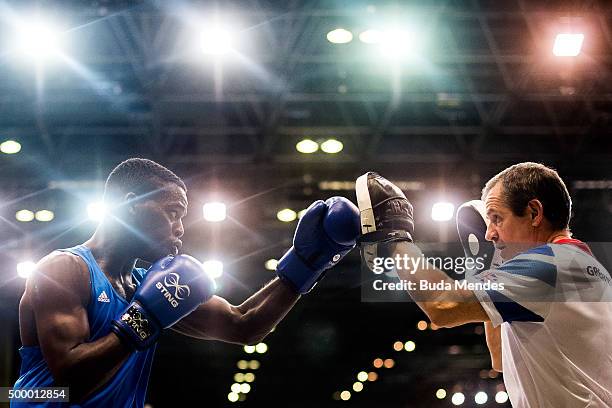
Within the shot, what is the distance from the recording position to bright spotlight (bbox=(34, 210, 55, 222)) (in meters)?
8.38

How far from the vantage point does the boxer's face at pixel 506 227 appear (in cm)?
243

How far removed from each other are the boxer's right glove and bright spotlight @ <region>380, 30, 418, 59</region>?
167 inches

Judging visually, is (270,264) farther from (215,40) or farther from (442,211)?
(215,40)

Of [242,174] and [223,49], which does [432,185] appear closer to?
[242,174]

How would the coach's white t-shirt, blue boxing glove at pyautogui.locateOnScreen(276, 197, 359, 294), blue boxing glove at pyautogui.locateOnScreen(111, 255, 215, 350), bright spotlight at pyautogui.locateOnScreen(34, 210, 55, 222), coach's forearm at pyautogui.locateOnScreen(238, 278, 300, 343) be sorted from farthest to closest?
bright spotlight at pyautogui.locateOnScreen(34, 210, 55, 222)
coach's forearm at pyautogui.locateOnScreen(238, 278, 300, 343)
blue boxing glove at pyautogui.locateOnScreen(276, 197, 359, 294)
blue boxing glove at pyautogui.locateOnScreen(111, 255, 215, 350)
the coach's white t-shirt

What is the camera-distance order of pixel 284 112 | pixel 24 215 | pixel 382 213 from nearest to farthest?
pixel 382 213
pixel 284 112
pixel 24 215

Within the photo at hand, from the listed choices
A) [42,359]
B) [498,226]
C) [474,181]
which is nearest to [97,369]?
[42,359]

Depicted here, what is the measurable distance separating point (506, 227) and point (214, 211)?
6.06 metres

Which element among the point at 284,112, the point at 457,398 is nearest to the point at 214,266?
the point at 284,112

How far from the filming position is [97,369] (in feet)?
7.25

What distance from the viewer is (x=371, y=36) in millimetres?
6664

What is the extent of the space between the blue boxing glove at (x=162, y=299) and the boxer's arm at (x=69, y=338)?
63 mm

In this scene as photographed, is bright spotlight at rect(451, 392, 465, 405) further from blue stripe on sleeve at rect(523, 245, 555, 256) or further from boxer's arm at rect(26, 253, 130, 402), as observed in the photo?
boxer's arm at rect(26, 253, 130, 402)

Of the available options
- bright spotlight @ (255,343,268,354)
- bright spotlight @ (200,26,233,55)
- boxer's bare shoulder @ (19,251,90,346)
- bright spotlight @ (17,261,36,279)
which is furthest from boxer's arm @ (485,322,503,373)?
bright spotlight @ (255,343,268,354)
